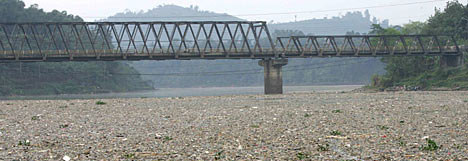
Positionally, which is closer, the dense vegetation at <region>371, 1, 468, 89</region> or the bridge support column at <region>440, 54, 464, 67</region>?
the dense vegetation at <region>371, 1, 468, 89</region>

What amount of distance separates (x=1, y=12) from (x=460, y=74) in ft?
340

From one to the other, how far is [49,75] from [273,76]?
71320 millimetres

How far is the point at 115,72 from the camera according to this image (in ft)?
524

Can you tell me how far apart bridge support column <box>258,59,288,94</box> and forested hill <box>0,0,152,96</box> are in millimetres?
59248

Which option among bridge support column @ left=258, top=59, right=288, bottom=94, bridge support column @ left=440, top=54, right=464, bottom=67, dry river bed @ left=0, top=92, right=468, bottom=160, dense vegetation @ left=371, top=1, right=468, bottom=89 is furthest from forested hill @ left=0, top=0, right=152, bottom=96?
dry river bed @ left=0, top=92, right=468, bottom=160

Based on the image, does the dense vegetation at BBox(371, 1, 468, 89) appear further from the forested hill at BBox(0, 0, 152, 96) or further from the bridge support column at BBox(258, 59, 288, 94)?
the forested hill at BBox(0, 0, 152, 96)

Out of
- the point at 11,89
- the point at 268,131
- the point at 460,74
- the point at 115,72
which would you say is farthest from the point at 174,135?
the point at 115,72

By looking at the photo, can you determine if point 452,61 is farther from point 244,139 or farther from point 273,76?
point 244,139

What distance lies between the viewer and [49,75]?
134750 millimetres

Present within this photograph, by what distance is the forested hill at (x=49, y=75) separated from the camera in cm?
12281

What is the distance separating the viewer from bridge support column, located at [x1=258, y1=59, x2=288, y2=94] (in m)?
82.4

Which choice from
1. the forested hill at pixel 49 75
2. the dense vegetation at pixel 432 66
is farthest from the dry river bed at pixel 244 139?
the forested hill at pixel 49 75

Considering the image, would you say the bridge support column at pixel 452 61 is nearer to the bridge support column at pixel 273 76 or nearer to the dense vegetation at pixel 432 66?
the dense vegetation at pixel 432 66

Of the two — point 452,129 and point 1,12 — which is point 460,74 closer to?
point 452,129
